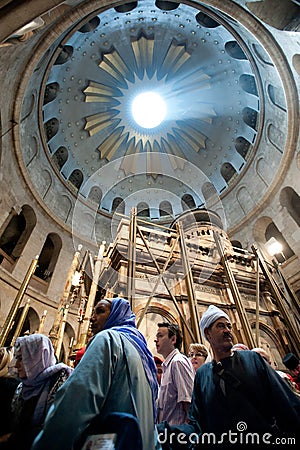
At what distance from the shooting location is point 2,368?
302cm

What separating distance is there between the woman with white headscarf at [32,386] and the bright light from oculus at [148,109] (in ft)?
66.4

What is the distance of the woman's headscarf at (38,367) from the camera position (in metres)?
1.97

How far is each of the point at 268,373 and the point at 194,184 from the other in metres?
20.0

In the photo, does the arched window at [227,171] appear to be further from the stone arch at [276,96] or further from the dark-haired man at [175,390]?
the dark-haired man at [175,390]

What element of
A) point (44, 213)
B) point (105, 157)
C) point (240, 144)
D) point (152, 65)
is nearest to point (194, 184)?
point (240, 144)

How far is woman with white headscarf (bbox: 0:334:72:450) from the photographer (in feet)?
5.48

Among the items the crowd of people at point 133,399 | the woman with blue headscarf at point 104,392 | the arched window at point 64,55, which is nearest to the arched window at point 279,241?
the crowd of people at point 133,399

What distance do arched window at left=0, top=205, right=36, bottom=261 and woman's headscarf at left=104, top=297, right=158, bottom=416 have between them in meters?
13.5

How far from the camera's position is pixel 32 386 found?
2070mm

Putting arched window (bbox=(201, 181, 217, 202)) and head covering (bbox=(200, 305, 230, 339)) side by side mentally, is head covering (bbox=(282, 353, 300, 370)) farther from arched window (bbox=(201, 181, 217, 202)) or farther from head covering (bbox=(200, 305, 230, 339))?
arched window (bbox=(201, 181, 217, 202))

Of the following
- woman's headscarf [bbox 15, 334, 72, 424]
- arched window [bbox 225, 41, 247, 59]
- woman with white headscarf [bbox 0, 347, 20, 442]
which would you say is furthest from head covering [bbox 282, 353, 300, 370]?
arched window [bbox 225, 41, 247, 59]

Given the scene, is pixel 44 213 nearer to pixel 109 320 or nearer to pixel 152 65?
pixel 152 65

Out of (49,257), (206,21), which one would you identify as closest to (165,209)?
(49,257)

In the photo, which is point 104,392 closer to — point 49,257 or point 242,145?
point 49,257
